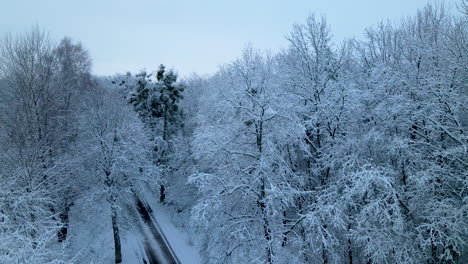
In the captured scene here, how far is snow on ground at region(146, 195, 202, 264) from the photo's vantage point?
21.3 metres

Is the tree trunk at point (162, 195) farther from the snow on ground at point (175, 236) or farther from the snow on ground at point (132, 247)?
the snow on ground at point (132, 247)

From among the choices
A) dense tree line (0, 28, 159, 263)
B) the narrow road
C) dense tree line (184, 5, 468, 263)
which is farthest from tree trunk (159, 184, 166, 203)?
dense tree line (184, 5, 468, 263)

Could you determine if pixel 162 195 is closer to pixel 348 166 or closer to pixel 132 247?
pixel 132 247

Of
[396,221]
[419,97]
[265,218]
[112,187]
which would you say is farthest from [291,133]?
[112,187]

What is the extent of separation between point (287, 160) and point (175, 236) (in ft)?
45.7

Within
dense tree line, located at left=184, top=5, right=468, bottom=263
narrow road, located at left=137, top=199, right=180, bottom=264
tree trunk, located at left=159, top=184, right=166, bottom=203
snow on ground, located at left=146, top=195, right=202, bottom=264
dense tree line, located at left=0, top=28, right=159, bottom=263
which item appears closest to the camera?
dense tree line, located at left=184, top=5, right=468, bottom=263

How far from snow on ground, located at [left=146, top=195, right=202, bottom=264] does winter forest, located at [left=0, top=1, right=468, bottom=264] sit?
0.21m

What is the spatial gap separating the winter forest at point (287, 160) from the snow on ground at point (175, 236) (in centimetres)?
21

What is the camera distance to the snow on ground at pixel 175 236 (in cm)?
2128

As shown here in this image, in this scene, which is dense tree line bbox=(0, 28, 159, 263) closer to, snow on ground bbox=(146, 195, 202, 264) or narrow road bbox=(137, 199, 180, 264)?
narrow road bbox=(137, 199, 180, 264)

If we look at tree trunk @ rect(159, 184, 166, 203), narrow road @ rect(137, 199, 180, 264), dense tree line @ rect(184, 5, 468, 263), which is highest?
dense tree line @ rect(184, 5, 468, 263)

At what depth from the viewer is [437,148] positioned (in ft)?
39.6

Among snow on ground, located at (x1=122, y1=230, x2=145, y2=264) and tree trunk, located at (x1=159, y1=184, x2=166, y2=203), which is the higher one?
tree trunk, located at (x1=159, y1=184, x2=166, y2=203)

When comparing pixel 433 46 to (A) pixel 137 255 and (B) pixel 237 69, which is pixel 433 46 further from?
(A) pixel 137 255
